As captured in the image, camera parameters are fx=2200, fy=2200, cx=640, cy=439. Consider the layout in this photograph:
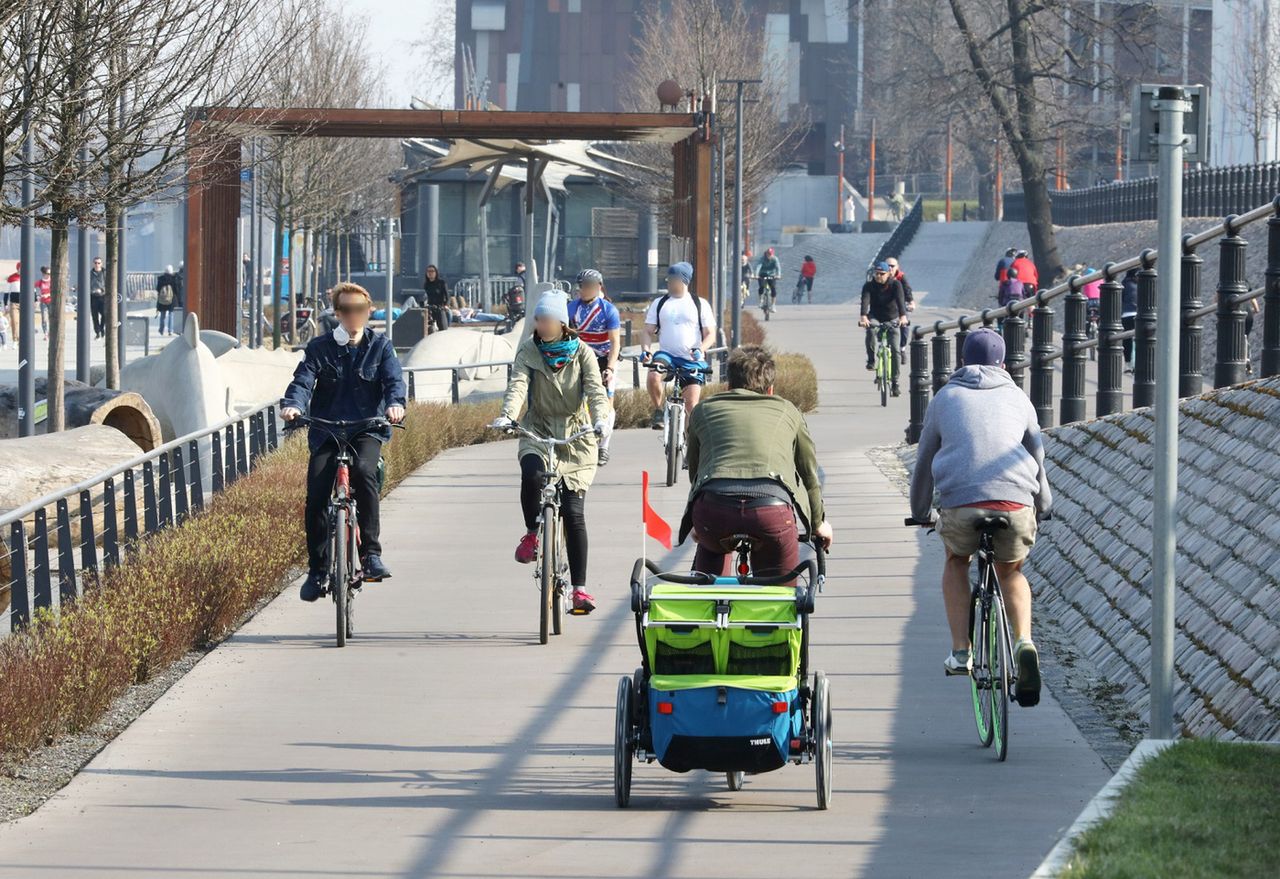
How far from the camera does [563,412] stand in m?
10.5

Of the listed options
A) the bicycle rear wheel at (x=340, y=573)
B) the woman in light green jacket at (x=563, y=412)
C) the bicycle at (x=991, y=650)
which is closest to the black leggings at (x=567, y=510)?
the woman in light green jacket at (x=563, y=412)

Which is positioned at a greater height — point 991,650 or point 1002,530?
point 1002,530

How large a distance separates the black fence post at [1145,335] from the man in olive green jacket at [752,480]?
5.10m

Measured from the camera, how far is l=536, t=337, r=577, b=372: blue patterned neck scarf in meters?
10.5

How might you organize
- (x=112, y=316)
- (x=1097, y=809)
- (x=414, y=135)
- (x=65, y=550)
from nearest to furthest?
(x=1097, y=809), (x=65, y=550), (x=112, y=316), (x=414, y=135)

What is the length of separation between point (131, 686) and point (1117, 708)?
13.7 ft

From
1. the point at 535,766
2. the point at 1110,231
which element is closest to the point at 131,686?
the point at 535,766

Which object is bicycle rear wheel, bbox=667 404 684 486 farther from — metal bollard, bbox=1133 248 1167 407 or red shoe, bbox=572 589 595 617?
red shoe, bbox=572 589 595 617

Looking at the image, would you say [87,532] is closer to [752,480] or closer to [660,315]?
[752,480]

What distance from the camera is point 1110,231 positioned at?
185 ft

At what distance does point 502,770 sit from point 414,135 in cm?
2104

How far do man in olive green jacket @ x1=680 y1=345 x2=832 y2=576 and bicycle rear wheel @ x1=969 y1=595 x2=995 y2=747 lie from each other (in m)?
0.64

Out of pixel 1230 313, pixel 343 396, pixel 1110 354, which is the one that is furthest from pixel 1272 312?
pixel 343 396

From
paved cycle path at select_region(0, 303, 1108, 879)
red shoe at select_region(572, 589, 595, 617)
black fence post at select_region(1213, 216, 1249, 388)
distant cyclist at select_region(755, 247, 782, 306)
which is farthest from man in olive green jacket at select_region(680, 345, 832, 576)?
distant cyclist at select_region(755, 247, 782, 306)
